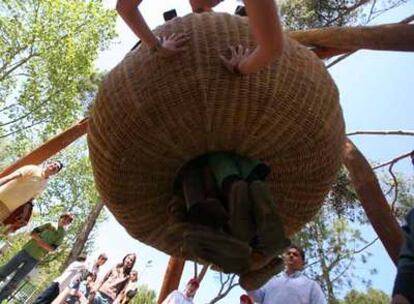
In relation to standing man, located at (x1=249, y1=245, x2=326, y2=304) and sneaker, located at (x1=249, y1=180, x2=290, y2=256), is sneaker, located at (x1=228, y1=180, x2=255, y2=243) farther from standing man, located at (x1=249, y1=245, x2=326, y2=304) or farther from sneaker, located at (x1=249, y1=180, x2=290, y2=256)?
standing man, located at (x1=249, y1=245, x2=326, y2=304)

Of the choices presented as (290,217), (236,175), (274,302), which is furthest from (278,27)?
(274,302)

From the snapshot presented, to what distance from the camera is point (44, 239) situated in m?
4.87

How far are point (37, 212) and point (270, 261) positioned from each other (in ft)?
33.7

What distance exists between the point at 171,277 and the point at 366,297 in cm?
787

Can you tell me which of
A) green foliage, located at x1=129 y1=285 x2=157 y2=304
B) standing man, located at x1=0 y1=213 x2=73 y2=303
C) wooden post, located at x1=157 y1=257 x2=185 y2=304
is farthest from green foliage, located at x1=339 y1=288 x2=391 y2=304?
wooden post, located at x1=157 y1=257 x2=185 y2=304

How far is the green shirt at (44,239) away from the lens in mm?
4844

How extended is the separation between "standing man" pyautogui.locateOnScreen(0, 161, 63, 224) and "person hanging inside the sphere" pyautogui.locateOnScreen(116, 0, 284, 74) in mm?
2809

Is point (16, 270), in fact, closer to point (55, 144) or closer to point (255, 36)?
point (55, 144)

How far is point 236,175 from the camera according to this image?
1.55m

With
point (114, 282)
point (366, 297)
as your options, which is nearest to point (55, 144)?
point (114, 282)

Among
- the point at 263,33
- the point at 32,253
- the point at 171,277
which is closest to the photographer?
the point at 263,33

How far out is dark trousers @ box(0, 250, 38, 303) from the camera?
15.1ft

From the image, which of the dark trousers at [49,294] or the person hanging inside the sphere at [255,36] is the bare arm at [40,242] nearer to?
the dark trousers at [49,294]

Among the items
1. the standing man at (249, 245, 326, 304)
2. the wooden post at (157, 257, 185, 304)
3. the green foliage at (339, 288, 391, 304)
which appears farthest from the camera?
the green foliage at (339, 288, 391, 304)
